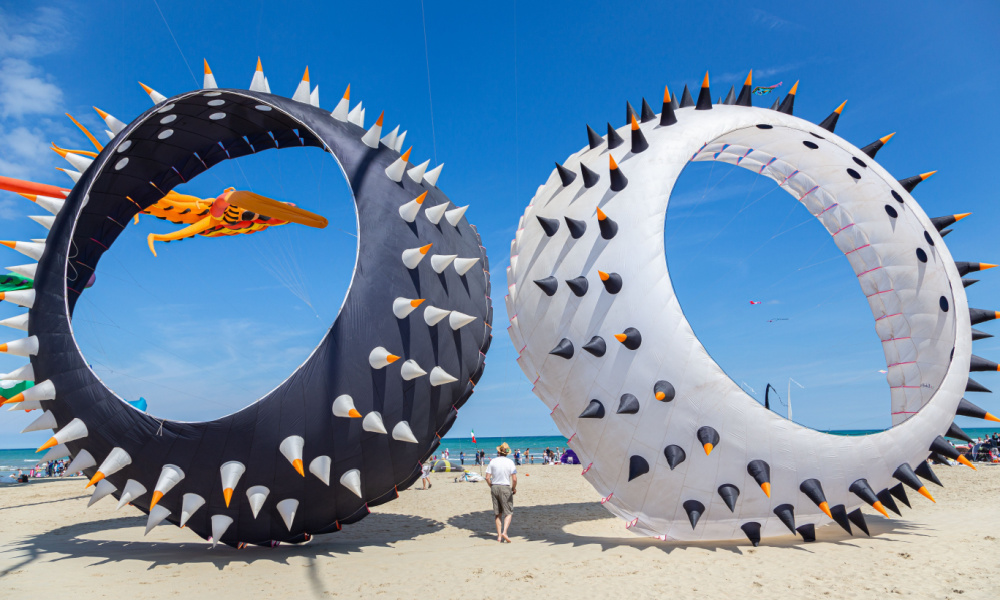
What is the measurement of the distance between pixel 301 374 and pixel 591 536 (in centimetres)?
552

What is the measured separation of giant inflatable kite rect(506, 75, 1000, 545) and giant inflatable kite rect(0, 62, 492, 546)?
5.77 ft

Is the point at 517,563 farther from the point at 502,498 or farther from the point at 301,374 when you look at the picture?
the point at 301,374

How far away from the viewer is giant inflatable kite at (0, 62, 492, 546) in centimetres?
740

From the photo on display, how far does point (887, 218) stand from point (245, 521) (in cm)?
1219

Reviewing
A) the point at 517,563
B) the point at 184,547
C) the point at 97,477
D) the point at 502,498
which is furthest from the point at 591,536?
the point at 97,477

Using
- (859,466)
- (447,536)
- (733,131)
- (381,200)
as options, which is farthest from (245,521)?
(733,131)

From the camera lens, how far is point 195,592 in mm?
6691

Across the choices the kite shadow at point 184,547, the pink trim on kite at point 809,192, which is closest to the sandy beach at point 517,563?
the kite shadow at point 184,547

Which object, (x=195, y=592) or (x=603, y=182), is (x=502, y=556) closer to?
(x=195, y=592)

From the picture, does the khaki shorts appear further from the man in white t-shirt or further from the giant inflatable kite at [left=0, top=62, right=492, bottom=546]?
the giant inflatable kite at [left=0, top=62, right=492, bottom=546]

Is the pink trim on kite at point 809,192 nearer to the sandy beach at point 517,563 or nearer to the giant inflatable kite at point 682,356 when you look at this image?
the giant inflatable kite at point 682,356

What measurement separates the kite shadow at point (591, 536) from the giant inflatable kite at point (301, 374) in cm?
267

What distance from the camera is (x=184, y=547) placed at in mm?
9398

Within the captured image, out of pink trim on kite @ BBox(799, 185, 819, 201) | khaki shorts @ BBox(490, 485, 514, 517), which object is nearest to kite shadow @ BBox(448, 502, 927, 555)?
khaki shorts @ BBox(490, 485, 514, 517)
